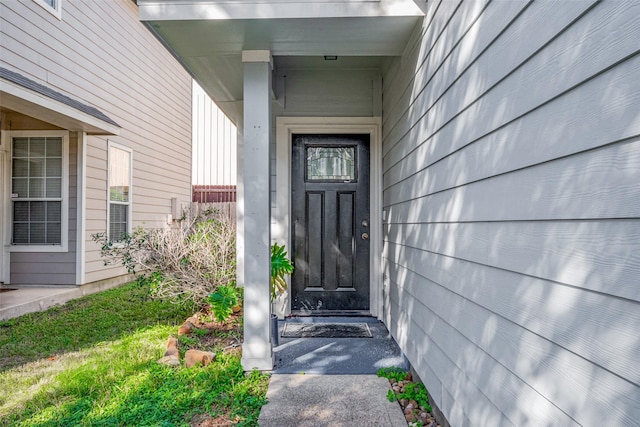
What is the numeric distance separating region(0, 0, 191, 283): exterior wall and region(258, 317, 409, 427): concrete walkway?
4000 millimetres

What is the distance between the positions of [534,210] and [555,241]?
0.48 feet

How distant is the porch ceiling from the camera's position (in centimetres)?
255

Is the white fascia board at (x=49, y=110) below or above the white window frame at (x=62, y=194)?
above

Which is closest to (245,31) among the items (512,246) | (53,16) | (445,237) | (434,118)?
(434,118)

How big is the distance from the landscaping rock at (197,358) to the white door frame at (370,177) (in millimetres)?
1296

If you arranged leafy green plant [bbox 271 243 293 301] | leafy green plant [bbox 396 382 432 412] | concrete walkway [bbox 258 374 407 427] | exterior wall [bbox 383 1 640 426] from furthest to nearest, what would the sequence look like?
1. leafy green plant [bbox 271 243 293 301]
2. leafy green plant [bbox 396 382 432 412]
3. concrete walkway [bbox 258 374 407 427]
4. exterior wall [bbox 383 1 640 426]


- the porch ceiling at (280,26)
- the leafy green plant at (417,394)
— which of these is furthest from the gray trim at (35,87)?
the leafy green plant at (417,394)

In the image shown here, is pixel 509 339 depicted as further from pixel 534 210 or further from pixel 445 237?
pixel 445 237

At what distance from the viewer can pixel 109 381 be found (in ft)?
9.20

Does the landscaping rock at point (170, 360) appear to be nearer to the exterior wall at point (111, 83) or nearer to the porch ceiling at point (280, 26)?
the porch ceiling at point (280, 26)

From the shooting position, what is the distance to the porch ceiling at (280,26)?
2547 millimetres

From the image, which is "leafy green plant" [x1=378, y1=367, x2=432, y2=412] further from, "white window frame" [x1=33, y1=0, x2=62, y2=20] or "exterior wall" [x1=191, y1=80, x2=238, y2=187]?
"exterior wall" [x1=191, y1=80, x2=238, y2=187]

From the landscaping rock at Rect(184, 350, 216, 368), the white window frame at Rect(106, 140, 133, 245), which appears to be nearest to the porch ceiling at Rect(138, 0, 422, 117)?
the landscaping rock at Rect(184, 350, 216, 368)

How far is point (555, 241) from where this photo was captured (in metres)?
1.15
